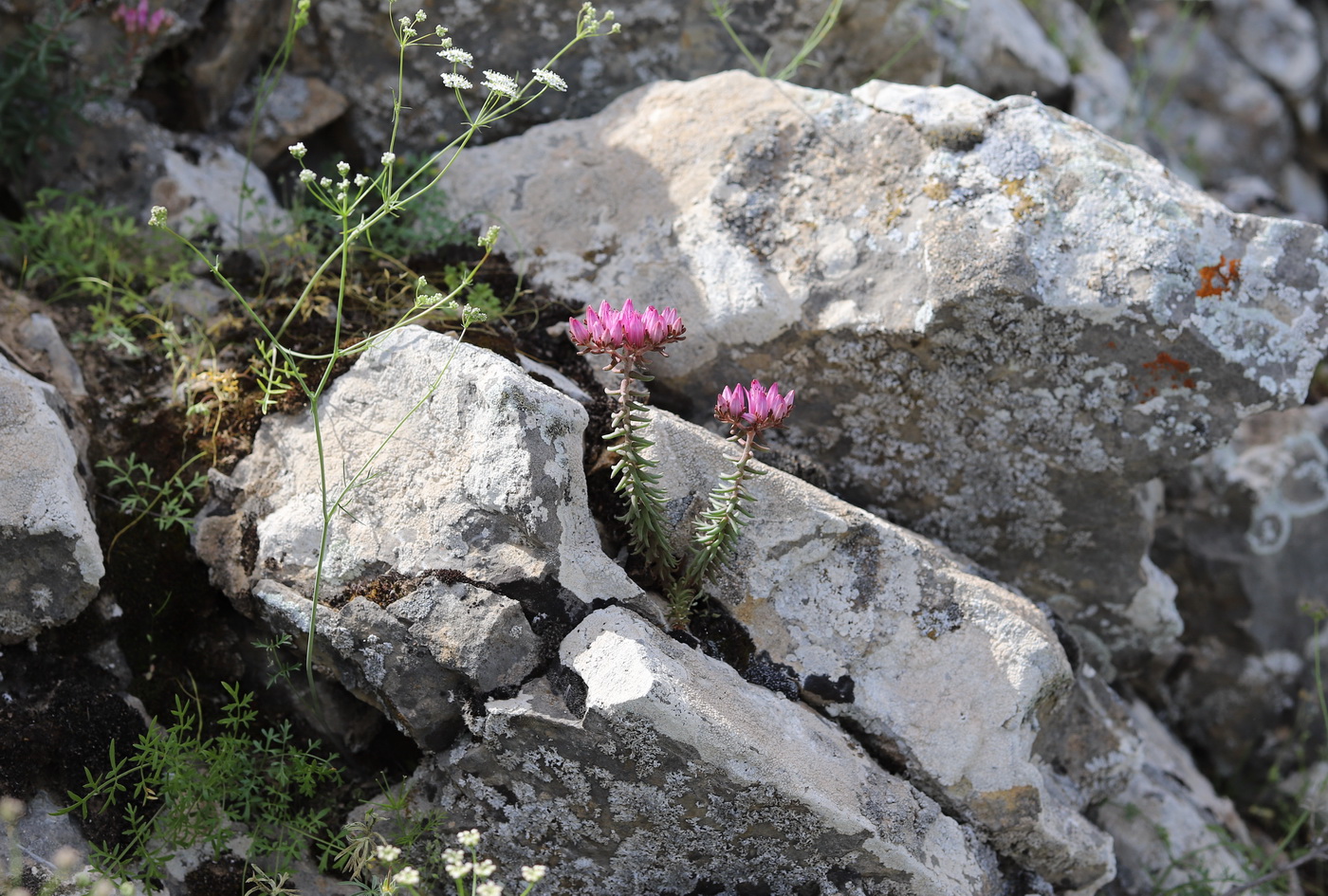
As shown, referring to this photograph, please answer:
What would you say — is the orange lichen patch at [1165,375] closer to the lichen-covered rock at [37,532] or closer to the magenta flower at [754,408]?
the magenta flower at [754,408]

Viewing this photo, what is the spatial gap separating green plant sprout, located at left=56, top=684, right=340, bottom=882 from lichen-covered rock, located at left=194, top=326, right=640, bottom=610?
0.40m

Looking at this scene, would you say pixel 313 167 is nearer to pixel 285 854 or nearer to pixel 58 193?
pixel 58 193

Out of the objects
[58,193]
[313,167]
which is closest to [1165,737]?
[313,167]

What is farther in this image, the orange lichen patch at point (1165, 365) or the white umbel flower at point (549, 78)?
the orange lichen patch at point (1165, 365)

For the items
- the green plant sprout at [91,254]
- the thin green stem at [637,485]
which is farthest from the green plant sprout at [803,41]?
the green plant sprout at [91,254]

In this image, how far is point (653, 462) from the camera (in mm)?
2863

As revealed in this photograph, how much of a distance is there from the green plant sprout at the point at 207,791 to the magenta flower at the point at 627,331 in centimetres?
140

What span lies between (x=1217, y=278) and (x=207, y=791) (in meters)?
3.44

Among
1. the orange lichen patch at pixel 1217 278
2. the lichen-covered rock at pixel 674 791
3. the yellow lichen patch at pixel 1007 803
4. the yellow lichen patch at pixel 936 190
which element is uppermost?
the yellow lichen patch at pixel 936 190

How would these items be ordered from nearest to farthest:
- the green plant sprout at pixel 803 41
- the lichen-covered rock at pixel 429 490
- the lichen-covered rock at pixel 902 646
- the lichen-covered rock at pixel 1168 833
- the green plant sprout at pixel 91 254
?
the lichen-covered rock at pixel 429 490 → the lichen-covered rock at pixel 902 646 → the green plant sprout at pixel 91 254 → the lichen-covered rock at pixel 1168 833 → the green plant sprout at pixel 803 41

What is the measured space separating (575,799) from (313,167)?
3186mm

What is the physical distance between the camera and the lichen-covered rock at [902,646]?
306 centimetres

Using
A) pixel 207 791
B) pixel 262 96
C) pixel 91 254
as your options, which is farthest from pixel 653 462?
pixel 262 96

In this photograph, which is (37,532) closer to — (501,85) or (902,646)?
(501,85)
